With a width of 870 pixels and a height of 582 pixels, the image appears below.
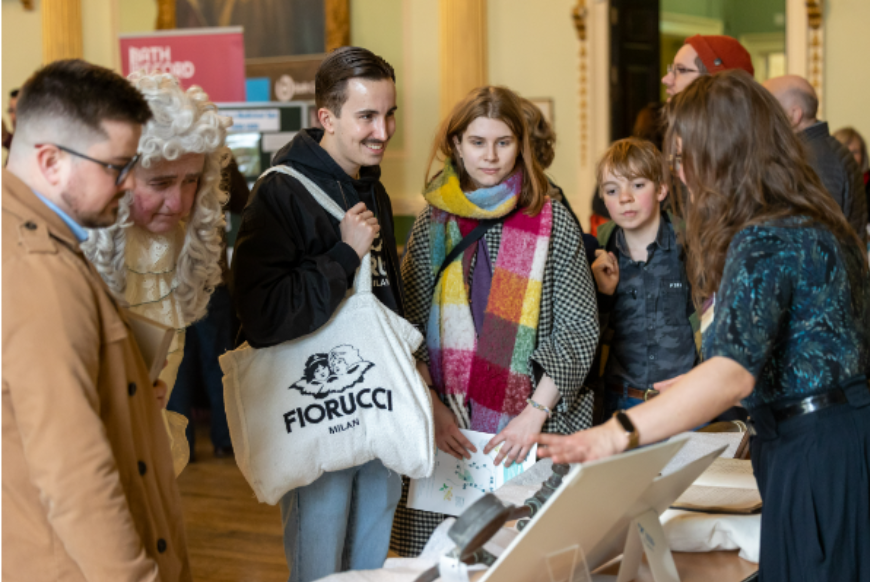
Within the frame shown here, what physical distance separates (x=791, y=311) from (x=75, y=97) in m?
1.12

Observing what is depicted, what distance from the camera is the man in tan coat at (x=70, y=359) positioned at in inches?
42.3

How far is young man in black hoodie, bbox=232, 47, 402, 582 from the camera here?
1780 millimetres

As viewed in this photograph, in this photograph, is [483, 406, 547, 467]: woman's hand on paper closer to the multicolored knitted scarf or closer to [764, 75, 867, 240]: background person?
the multicolored knitted scarf

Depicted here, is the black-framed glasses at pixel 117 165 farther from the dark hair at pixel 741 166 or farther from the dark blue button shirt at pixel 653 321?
the dark blue button shirt at pixel 653 321

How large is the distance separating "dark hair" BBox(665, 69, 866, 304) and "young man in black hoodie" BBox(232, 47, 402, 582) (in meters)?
0.71

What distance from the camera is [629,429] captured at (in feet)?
4.20

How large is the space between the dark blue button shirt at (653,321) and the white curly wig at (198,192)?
119 centimetres

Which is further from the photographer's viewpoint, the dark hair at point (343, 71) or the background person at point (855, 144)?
the background person at point (855, 144)

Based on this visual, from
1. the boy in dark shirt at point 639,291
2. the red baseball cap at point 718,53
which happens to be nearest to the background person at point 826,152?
the red baseball cap at point 718,53

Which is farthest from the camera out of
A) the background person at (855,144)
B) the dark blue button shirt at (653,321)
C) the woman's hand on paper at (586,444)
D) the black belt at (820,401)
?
the background person at (855,144)

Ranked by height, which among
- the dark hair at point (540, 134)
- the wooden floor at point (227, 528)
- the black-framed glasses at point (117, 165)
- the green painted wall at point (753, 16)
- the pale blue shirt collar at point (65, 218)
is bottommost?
the wooden floor at point (227, 528)

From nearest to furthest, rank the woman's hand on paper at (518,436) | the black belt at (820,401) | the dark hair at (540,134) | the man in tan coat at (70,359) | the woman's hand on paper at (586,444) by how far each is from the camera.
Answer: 1. the man in tan coat at (70,359)
2. the woman's hand on paper at (586,444)
3. the black belt at (820,401)
4. the woman's hand on paper at (518,436)
5. the dark hair at (540,134)

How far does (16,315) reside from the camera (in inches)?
41.8

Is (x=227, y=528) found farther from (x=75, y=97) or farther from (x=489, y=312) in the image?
(x=75, y=97)
